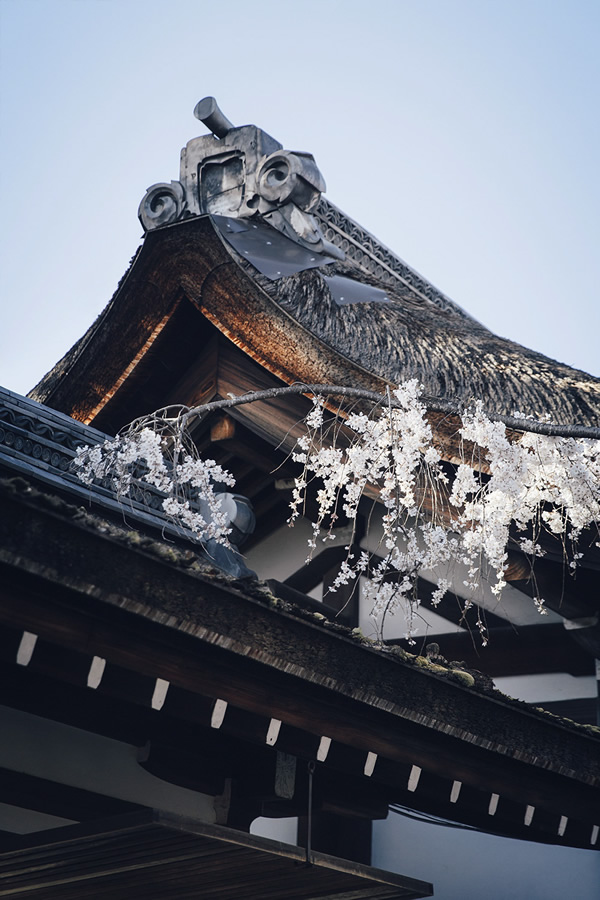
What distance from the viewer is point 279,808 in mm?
3971

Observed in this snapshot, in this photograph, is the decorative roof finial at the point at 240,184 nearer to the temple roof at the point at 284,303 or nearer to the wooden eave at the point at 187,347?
the temple roof at the point at 284,303

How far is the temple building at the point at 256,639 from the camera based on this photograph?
9.91 ft

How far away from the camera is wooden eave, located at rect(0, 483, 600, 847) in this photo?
2.74 metres

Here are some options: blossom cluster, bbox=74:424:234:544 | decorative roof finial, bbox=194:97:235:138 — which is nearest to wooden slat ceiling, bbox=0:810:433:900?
blossom cluster, bbox=74:424:234:544

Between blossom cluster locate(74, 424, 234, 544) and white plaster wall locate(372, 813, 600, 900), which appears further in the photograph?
white plaster wall locate(372, 813, 600, 900)

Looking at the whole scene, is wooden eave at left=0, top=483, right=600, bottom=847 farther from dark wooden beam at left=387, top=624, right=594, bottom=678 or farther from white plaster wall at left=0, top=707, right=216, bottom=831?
dark wooden beam at left=387, top=624, right=594, bottom=678

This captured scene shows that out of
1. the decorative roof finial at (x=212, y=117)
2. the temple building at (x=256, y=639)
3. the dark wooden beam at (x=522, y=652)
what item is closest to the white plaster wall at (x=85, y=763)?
the temple building at (x=256, y=639)

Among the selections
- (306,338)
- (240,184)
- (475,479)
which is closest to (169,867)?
Answer: (475,479)

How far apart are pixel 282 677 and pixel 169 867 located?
0.88 m

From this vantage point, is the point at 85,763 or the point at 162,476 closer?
the point at 85,763

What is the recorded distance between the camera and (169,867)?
3.46 metres

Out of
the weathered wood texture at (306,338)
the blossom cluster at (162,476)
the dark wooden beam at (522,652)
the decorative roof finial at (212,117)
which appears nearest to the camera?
the blossom cluster at (162,476)

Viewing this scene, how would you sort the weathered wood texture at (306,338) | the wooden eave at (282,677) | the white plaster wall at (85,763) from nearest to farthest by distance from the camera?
1. the wooden eave at (282,677)
2. the white plaster wall at (85,763)
3. the weathered wood texture at (306,338)

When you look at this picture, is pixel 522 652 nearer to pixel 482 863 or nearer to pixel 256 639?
pixel 482 863
